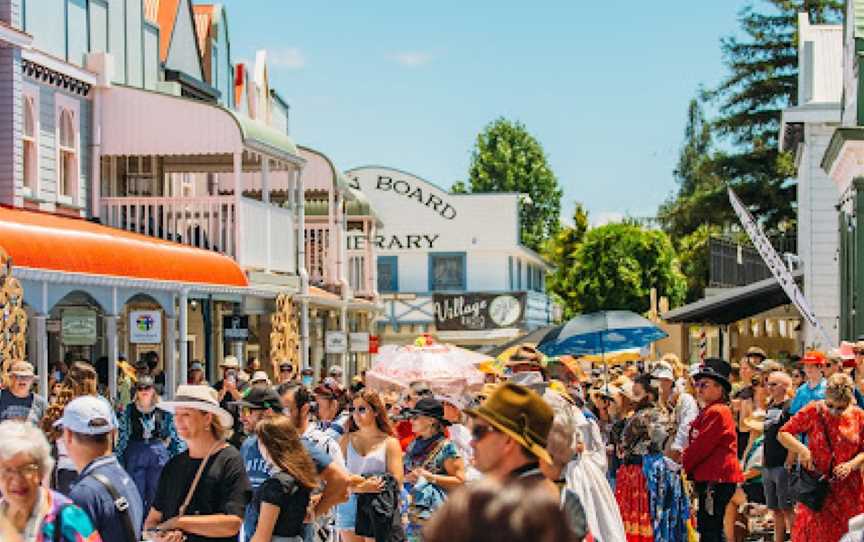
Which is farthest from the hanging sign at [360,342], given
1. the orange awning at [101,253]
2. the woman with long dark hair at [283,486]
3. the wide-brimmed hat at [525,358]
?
the woman with long dark hair at [283,486]

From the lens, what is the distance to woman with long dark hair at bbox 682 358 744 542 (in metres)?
13.0

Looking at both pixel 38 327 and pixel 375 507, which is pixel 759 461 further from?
pixel 38 327

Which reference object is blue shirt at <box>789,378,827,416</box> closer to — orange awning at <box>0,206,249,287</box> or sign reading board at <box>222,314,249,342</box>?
orange awning at <box>0,206,249,287</box>

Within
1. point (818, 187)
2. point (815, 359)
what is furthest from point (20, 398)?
point (818, 187)

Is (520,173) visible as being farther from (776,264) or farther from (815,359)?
(815,359)

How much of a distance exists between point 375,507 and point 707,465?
10.4 ft

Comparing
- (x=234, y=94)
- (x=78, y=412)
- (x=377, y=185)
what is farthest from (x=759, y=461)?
(x=377, y=185)

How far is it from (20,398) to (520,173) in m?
80.6

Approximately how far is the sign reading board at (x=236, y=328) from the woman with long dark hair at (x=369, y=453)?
15.2 meters

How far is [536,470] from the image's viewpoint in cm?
565

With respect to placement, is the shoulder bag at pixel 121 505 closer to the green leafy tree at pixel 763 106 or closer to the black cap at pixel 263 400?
the black cap at pixel 263 400

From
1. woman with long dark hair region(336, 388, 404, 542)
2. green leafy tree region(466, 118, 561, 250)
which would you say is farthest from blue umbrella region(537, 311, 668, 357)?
green leafy tree region(466, 118, 561, 250)

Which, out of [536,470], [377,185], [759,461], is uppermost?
[377,185]

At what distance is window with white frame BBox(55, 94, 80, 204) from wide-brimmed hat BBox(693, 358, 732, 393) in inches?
558
